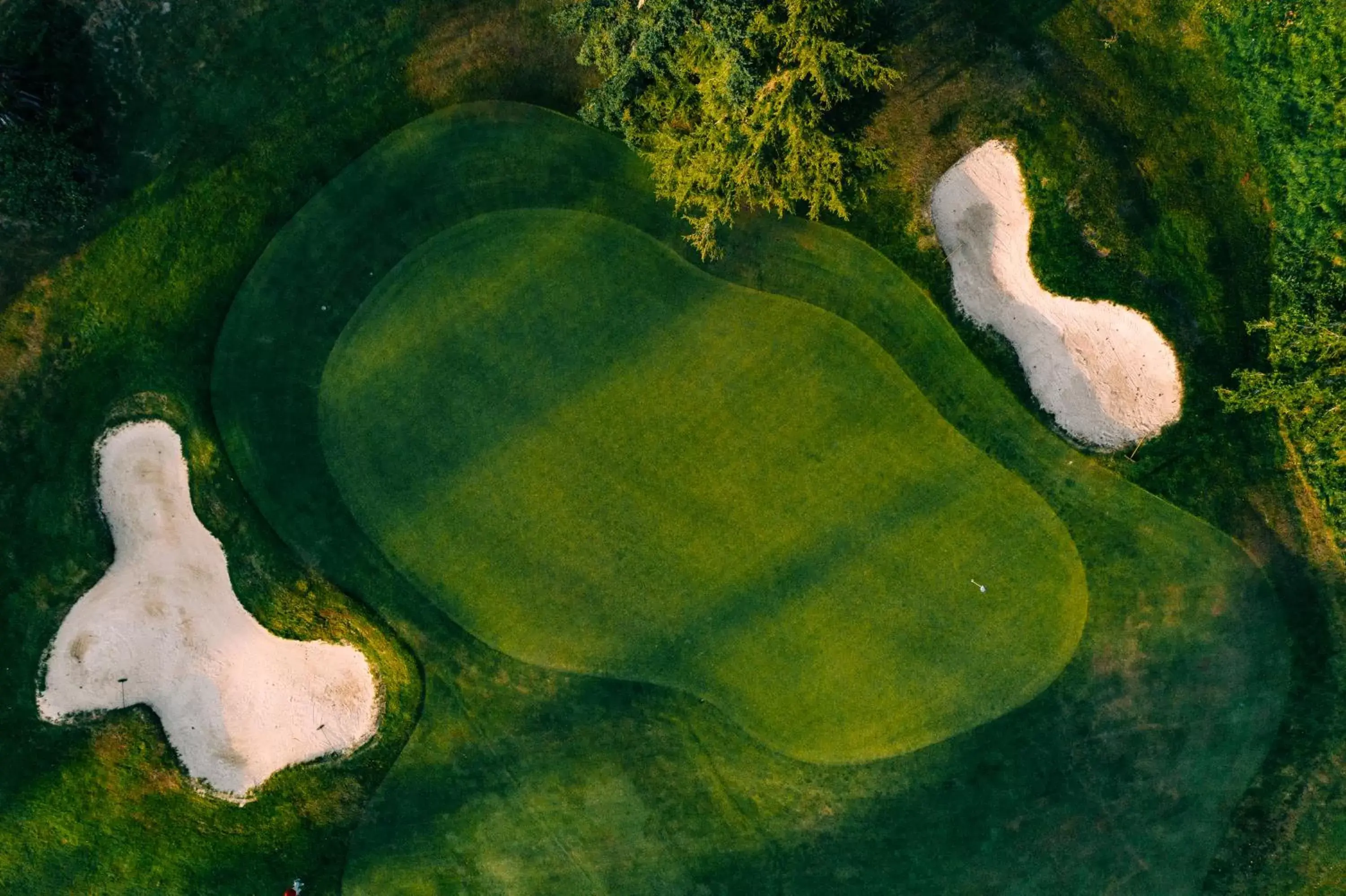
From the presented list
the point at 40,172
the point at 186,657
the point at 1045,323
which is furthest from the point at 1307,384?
the point at 40,172

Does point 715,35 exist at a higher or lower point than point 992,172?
higher

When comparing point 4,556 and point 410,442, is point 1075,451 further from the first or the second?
point 4,556

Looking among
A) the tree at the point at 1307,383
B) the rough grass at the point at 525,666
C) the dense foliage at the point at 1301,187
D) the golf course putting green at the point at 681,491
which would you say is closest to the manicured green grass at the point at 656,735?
the rough grass at the point at 525,666

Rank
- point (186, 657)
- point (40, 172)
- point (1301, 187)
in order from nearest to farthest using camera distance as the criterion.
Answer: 1. point (40, 172)
2. point (1301, 187)
3. point (186, 657)

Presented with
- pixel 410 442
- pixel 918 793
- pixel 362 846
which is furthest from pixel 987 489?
pixel 362 846

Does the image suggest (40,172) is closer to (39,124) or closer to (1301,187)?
(39,124)
